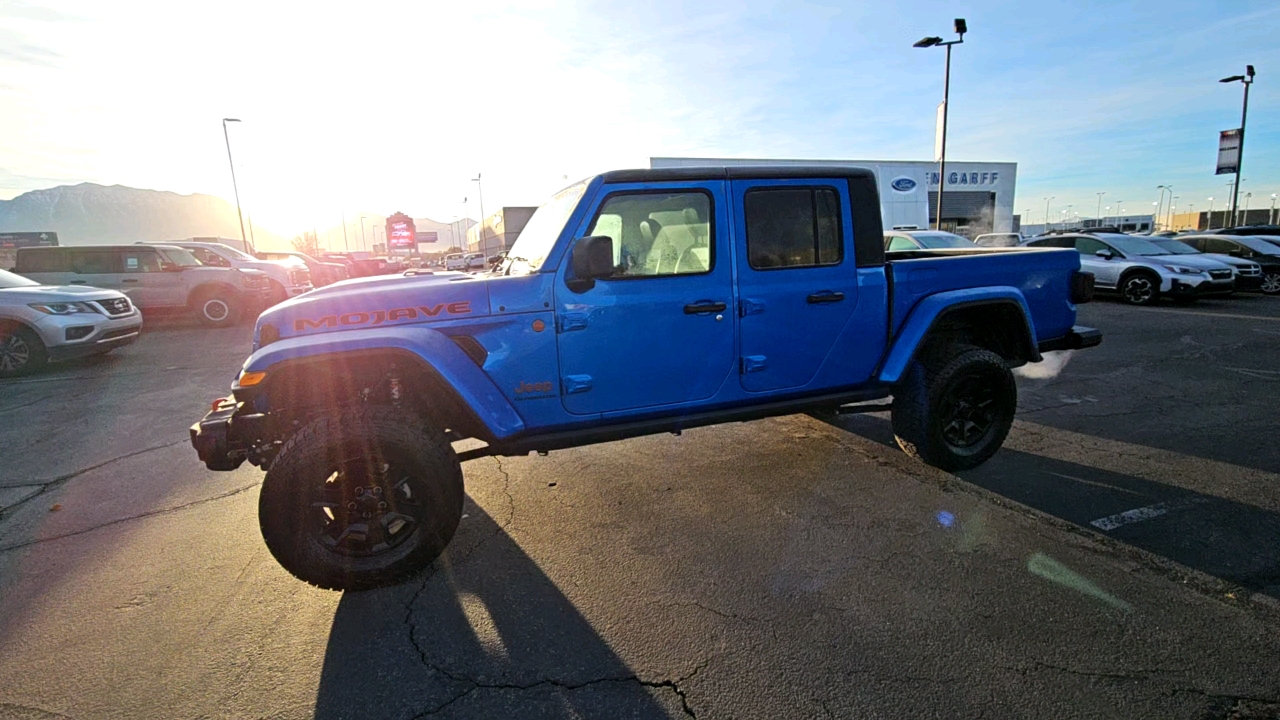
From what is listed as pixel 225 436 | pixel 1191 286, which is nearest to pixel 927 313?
pixel 225 436

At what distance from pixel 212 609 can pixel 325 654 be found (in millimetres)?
781

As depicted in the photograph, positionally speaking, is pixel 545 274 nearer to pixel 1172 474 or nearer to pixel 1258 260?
pixel 1172 474

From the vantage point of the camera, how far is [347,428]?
8.85ft

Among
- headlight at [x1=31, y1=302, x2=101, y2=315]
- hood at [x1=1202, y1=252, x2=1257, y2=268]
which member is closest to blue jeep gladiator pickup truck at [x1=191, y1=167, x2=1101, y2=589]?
headlight at [x1=31, y1=302, x2=101, y2=315]

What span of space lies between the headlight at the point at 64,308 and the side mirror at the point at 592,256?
30.6 feet

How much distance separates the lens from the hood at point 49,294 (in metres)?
7.86

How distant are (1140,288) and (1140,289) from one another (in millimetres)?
23

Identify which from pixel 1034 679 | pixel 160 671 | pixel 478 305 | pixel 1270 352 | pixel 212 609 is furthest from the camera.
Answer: pixel 1270 352

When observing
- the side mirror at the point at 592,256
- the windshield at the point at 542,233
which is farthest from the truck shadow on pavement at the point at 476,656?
the windshield at the point at 542,233

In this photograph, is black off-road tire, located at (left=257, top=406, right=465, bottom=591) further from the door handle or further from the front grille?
the front grille

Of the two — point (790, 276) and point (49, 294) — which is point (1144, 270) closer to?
point (790, 276)

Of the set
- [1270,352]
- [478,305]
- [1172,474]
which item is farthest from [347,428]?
[1270,352]

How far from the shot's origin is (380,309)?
2898 millimetres

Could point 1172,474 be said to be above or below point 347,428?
below
